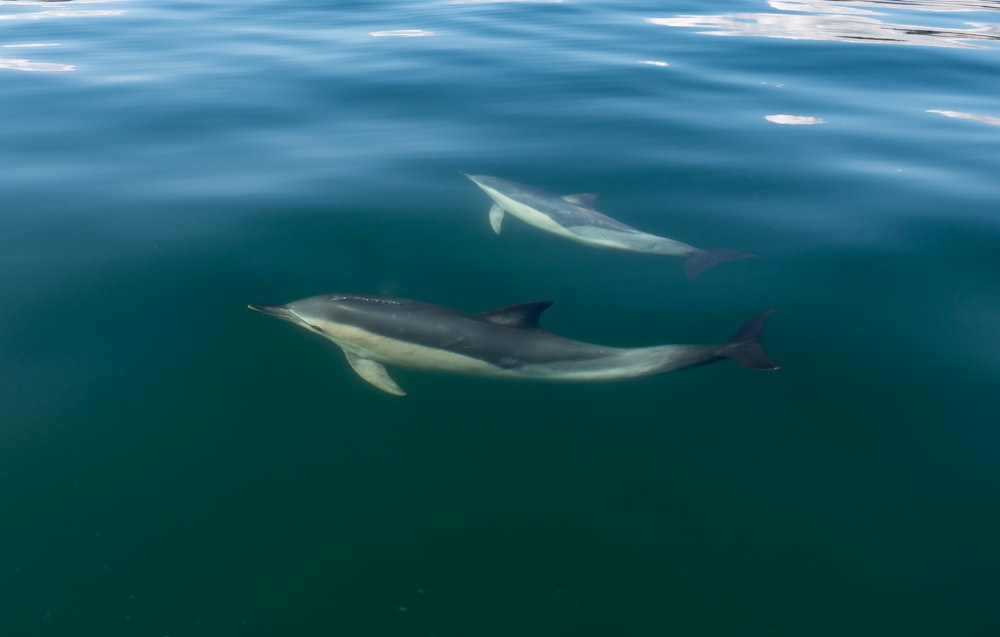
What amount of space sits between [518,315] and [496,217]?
283 cm

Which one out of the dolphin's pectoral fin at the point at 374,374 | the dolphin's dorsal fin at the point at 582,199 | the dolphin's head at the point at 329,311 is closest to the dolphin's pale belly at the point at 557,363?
the dolphin's pectoral fin at the point at 374,374

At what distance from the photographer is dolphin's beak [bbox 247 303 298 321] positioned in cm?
759

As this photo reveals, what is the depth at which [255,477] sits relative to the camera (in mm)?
5840

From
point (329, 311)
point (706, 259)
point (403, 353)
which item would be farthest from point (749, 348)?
point (329, 311)

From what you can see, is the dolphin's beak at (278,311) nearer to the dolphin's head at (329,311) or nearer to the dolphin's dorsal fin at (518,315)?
the dolphin's head at (329,311)

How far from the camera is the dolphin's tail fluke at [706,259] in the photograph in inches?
326

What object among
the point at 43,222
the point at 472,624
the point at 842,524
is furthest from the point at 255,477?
the point at 43,222

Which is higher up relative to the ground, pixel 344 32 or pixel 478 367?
pixel 344 32

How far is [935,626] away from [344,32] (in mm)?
17362

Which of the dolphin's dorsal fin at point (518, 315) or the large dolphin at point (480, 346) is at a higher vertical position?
the dolphin's dorsal fin at point (518, 315)

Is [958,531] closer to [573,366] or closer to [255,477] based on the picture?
[573,366]

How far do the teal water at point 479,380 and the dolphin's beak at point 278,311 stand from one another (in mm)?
112

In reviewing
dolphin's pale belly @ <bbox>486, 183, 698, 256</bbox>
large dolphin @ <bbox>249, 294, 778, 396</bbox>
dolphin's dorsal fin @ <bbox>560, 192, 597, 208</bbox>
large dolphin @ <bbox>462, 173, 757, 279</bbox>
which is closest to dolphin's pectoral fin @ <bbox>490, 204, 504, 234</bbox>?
large dolphin @ <bbox>462, 173, 757, 279</bbox>

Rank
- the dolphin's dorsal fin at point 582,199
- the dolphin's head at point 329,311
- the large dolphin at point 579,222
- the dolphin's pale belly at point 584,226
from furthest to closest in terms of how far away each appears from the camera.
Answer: the dolphin's dorsal fin at point 582,199, the dolphin's pale belly at point 584,226, the large dolphin at point 579,222, the dolphin's head at point 329,311
